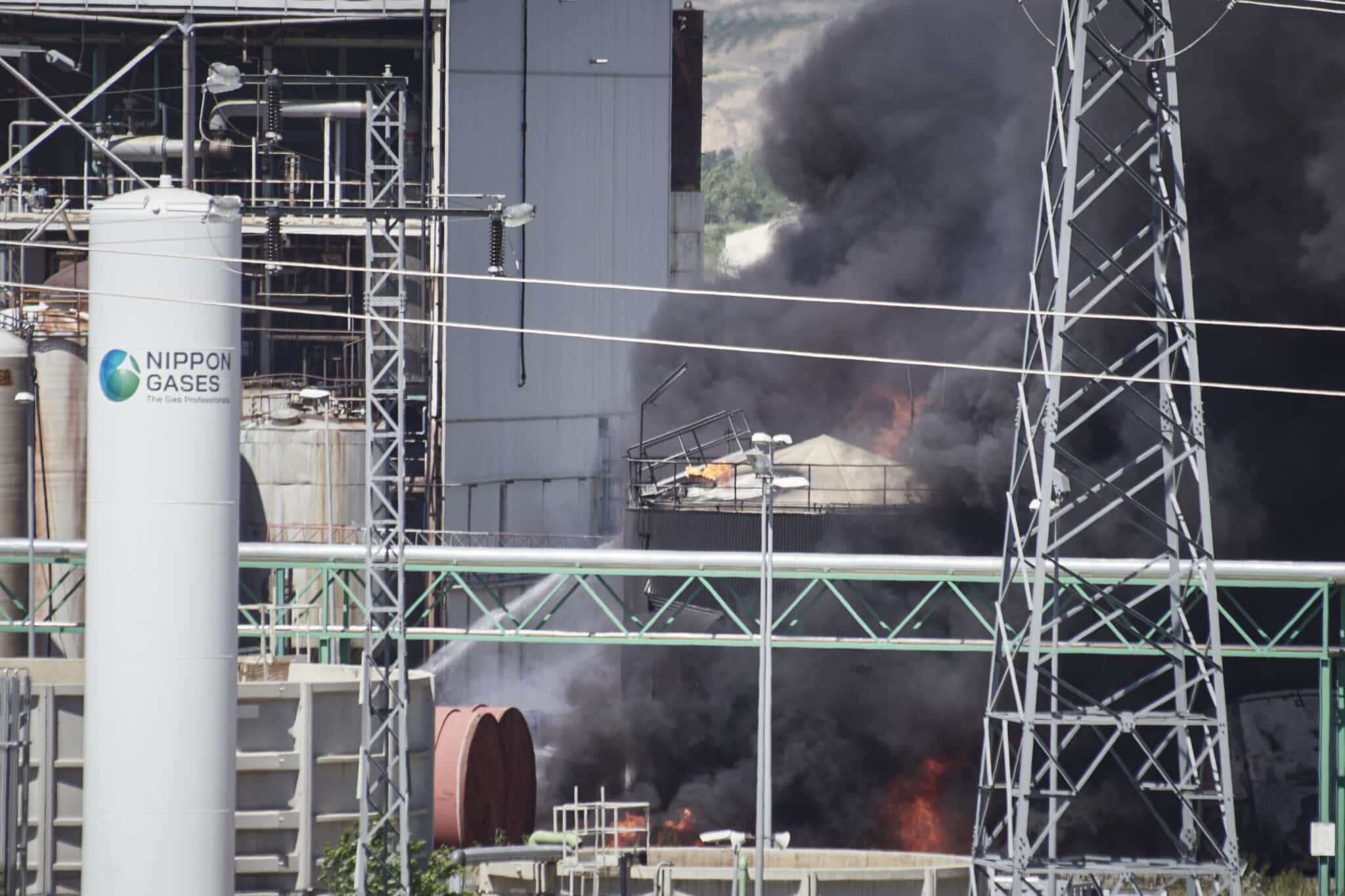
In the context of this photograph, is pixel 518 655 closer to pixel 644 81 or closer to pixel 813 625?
pixel 813 625

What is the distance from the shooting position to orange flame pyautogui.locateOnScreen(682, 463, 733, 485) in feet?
126

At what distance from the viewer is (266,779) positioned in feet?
64.0

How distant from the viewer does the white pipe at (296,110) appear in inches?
1502

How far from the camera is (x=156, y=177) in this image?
40.7 metres

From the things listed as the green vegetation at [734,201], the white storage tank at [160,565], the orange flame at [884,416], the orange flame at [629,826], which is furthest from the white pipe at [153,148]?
the green vegetation at [734,201]

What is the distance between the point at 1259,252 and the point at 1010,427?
6772 millimetres

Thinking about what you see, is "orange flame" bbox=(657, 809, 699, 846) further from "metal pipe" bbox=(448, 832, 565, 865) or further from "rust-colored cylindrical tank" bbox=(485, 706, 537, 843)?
"metal pipe" bbox=(448, 832, 565, 865)

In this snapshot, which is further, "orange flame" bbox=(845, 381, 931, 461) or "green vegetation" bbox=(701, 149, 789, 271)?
"green vegetation" bbox=(701, 149, 789, 271)

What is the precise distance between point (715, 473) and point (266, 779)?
2062 centimetres

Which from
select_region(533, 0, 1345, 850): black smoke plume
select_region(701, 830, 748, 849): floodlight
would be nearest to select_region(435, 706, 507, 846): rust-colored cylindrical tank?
select_region(701, 830, 748, 849): floodlight

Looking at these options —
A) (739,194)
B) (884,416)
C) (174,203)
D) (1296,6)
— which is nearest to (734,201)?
(739,194)

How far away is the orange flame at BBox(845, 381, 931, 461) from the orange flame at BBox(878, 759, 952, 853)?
925 cm

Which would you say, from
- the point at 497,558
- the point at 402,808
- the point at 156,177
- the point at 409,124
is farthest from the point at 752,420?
the point at 402,808

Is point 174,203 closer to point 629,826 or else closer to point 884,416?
point 629,826
